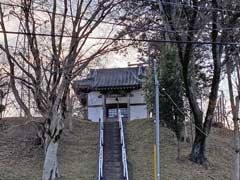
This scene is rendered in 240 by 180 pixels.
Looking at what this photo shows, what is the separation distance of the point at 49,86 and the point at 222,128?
16.7 m

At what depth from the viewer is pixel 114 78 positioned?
35.1 m

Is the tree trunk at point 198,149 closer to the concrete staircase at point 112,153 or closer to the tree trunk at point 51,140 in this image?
the concrete staircase at point 112,153

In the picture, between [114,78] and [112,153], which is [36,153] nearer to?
[112,153]

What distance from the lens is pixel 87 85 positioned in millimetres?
32375

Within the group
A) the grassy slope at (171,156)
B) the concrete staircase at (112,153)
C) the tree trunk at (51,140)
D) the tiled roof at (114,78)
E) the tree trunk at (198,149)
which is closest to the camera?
the tree trunk at (51,140)

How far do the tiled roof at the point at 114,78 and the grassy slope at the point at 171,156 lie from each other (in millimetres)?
5069

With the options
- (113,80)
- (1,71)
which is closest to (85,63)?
(1,71)

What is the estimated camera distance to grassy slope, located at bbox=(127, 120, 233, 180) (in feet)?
65.1

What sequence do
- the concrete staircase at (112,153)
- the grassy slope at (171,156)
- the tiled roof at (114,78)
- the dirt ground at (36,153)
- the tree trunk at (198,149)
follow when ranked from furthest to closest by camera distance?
the tiled roof at (114,78)
the tree trunk at (198,149)
the dirt ground at (36,153)
the grassy slope at (171,156)
the concrete staircase at (112,153)

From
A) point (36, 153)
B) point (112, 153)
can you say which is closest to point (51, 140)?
point (112, 153)

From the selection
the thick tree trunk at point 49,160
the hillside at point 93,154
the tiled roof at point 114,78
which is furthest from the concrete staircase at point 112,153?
the tiled roof at point 114,78

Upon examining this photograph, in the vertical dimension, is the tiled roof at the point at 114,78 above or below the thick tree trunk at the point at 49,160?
above

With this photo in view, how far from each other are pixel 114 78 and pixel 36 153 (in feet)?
43.4

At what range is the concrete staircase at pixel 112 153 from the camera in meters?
19.7
